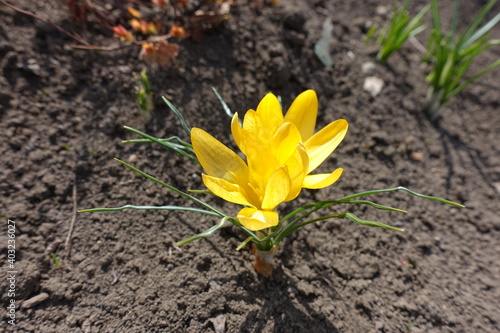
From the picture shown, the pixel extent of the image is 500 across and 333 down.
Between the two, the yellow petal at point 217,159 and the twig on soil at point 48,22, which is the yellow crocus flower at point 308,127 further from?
the twig on soil at point 48,22

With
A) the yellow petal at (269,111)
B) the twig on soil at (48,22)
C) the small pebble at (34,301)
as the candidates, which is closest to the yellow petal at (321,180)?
the yellow petal at (269,111)

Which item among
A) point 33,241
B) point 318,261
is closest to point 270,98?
point 318,261

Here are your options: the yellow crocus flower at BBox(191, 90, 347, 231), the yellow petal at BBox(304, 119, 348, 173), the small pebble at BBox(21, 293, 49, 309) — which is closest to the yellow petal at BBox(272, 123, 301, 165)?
the yellow crocus flower at BBox(191, 90, 347, 231)

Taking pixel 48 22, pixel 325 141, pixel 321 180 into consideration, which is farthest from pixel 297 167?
pixel 48 22

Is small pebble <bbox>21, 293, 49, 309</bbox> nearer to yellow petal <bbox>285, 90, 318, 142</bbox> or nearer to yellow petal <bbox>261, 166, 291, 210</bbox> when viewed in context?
yellow petal <bbox>261, 166, 291, 210</bbox>

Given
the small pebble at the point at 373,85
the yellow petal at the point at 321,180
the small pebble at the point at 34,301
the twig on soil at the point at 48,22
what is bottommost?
the small pebble at the point at 34,301

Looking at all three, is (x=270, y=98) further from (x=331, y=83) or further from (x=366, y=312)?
(x=331, y=83)

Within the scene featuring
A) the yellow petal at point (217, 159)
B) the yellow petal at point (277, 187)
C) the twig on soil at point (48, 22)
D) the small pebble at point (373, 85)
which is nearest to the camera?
the yellow petal at point (277, 187)

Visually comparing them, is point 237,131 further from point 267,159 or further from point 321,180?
point 321,180
